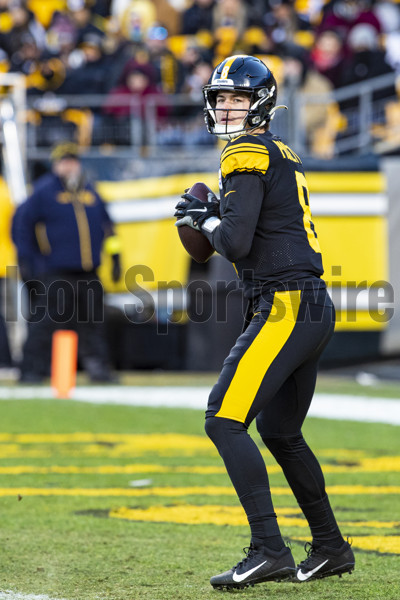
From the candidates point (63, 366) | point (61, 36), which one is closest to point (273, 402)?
point (63, 366)

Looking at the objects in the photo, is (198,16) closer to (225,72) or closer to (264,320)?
(225,72)

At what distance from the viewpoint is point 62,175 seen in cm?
1049

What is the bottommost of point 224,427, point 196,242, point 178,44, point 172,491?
point 172,491

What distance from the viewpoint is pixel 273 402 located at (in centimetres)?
399

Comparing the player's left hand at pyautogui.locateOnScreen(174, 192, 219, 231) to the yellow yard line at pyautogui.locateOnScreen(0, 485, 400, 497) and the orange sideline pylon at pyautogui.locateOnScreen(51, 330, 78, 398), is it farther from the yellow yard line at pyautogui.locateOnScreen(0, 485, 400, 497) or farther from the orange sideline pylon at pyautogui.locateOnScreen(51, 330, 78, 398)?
the orange sideline pylon at pyautogui.locateOnScreen(51, 330, 78, 398)

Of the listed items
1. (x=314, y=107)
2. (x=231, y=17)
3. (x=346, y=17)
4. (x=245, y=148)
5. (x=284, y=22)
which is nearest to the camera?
(x=245, y=148)

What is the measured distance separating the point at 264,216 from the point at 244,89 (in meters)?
0.45

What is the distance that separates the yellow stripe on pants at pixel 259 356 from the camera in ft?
12.5

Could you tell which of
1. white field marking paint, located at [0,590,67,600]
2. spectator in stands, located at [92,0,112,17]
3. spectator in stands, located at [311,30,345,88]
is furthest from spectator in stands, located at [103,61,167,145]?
white field marking paint, located at [0,590,67,600]

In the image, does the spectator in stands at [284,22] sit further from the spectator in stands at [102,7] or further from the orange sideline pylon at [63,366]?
the orange sideline pylon at [63,366]

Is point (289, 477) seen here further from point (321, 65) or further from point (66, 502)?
point (321, 65)

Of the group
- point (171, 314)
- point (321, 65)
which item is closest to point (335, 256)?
point (171, 314)

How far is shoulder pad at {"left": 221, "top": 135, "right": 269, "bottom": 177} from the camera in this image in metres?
3.81

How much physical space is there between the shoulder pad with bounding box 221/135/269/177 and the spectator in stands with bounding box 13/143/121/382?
6.66 m
